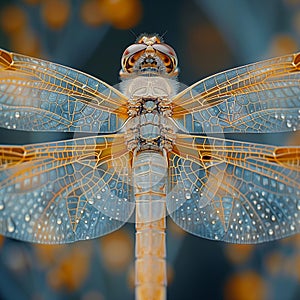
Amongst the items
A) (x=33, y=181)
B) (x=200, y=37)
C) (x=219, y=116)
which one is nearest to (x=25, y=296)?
(x=33, y=181)

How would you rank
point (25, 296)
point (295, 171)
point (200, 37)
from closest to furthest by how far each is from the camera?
1. point (295, 171)
2. point (25, 296)
3. point (200, 37)

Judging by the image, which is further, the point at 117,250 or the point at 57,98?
the point at 117,250

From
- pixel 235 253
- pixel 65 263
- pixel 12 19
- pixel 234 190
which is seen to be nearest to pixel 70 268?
pixel 65 263

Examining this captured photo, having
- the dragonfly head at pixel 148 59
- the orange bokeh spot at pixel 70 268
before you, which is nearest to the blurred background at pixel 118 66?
the orange bokeh spot at pixel 70 268

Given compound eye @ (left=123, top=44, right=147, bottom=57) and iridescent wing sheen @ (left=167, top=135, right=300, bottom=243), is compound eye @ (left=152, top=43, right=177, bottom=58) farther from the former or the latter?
iridescent wing sheen @ (left=167, top=135, right=300, bottom=243)

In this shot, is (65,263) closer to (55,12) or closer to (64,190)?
(64,190)

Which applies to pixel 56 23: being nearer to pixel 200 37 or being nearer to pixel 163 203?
pixel 200 37
